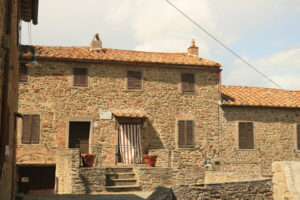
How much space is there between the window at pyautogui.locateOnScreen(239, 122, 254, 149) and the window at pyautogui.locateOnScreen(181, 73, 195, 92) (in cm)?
300

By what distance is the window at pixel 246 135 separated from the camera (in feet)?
61.5

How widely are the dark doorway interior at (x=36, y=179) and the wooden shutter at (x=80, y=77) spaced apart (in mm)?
3929

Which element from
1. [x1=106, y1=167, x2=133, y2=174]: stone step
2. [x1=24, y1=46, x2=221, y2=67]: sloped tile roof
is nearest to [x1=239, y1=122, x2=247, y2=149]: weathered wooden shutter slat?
[x1=24, y1=46, x2=221, y2=67]: sloped tile roof

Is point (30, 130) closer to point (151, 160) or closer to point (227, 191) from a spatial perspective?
point (151, 160)

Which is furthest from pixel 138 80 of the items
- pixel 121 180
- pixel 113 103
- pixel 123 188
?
pixel 123 188

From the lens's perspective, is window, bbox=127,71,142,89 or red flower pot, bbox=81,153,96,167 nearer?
red flower pot, bbox=81,153,96,167

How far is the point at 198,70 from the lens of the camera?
1867 centimetres

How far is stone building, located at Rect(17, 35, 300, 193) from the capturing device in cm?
1664

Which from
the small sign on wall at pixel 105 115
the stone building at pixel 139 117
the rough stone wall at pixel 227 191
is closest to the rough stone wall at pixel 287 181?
the rough stone wall at pixel 227 191

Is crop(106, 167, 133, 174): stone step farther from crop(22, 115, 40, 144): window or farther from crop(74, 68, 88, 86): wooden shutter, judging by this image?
crop(74, 68, 88, 86): wooden shutter

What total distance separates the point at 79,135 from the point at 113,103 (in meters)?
2.09

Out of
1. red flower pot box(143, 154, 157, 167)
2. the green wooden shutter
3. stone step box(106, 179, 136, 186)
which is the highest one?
the green wooden shutter

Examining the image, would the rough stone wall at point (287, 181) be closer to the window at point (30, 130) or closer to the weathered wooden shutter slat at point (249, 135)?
the weathered wooden shutter slat at point (249, 135)

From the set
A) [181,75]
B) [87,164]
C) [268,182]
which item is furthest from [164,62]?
[268,182]
